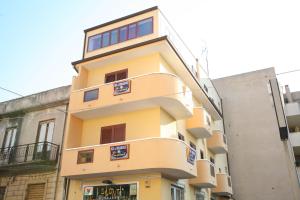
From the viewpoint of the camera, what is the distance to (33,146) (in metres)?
18.6

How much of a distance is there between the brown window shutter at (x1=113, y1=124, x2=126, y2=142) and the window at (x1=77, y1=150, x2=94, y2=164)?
1.65 m

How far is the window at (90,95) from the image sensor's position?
671 inches

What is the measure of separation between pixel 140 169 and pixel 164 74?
515 centimetres

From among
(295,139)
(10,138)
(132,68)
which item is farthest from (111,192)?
(295,139)

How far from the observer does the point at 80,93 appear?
57.8ft

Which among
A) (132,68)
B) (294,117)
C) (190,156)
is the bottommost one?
(190,156)

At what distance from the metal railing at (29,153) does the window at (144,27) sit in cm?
866

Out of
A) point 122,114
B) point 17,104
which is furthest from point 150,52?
point 17,104

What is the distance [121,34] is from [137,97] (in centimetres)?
544

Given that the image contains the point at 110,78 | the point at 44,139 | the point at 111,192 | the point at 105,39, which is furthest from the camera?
the point at 105,39

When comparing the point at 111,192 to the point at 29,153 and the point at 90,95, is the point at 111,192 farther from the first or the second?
the point at 29,153

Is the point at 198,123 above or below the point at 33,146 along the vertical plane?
above

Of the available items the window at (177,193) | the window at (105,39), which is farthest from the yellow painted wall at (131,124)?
the window at (105,39)

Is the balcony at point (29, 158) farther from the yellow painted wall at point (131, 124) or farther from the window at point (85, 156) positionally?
the window at point (85, 156)
